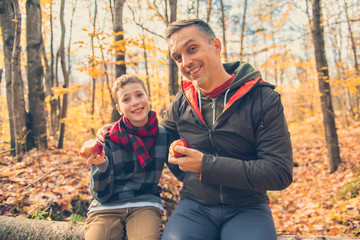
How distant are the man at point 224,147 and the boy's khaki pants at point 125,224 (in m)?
0.19

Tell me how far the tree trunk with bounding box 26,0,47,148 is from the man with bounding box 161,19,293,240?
5114 mm

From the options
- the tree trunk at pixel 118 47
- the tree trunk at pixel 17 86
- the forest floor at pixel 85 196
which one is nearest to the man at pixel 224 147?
the forest floor at pixel 85 196

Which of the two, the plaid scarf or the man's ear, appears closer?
the man's ear

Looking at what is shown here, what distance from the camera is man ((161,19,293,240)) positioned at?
5.35ft

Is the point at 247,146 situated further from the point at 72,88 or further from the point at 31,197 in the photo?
the point at 72,88

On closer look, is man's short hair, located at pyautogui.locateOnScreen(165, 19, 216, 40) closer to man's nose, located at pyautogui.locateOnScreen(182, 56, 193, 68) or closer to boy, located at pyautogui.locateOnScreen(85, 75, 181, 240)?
man's nose, located at pyautogui.locateOnScreen(182, 56, 193, 68)

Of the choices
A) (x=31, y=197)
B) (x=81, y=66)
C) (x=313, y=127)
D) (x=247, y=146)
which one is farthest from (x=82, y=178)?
(x=313, y=127)

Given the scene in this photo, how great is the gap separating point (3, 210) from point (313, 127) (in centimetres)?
1467

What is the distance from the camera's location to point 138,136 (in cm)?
231

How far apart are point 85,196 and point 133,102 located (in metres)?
1.96

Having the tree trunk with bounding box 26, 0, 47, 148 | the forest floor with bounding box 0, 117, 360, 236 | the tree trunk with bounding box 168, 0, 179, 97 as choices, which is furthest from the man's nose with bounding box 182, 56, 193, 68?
the tree trunk with bounding box 26, 0, 47, 148

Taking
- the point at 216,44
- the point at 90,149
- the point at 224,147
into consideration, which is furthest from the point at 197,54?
the point at 90,149

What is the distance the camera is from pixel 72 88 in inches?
245

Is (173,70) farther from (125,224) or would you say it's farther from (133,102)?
(125,224)
